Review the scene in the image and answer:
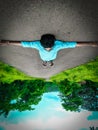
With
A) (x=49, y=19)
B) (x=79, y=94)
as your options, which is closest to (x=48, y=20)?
(x=49, y=19)

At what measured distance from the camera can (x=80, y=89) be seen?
1055 cm

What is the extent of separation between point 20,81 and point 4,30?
5.12 meters

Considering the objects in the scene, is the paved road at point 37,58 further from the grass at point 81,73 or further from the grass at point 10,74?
the grass at point 81,73

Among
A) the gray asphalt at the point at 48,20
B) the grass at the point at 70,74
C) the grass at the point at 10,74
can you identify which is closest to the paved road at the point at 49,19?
the gray asphalt at the point at 48,20

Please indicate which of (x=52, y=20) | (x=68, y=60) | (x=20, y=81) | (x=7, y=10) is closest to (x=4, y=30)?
(x=7, y=10)

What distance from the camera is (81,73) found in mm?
9844

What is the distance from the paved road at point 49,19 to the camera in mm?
4949

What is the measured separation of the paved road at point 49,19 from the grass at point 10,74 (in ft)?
10.9

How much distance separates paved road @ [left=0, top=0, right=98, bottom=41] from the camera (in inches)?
195

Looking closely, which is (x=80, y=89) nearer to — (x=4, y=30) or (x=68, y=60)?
(x=68, y=60)

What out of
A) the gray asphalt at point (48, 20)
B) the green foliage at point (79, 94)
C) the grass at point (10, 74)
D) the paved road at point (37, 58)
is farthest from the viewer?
the green foliage at point (79, 94)

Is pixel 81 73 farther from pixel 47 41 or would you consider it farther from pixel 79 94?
pixel 47 41

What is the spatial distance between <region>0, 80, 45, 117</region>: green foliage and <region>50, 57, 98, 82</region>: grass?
94 centimetres

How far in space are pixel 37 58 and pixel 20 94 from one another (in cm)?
406
